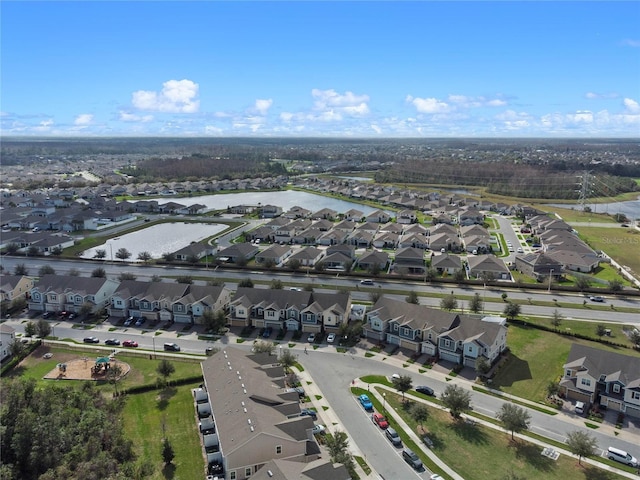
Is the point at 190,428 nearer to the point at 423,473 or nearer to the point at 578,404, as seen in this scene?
the point at 423,473

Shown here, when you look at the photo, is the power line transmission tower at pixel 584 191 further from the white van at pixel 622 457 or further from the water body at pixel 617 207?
the white van at pixel 622 457

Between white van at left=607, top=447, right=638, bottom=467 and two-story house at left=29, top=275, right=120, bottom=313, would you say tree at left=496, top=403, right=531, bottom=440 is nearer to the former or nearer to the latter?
white van at left=607, top=447, right=638, bottom=467

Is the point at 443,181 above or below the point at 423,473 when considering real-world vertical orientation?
above

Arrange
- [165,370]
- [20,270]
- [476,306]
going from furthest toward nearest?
[20,270] → [476,306] → [165,370]

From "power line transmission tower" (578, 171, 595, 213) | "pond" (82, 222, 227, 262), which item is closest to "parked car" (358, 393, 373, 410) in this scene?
"pond" (82, 222, 227, 262)

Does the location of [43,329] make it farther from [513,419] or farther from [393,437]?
[513,419]

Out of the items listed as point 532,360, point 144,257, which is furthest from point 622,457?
point 144,257

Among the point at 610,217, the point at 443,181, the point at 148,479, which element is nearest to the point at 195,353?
the point at 148,479
